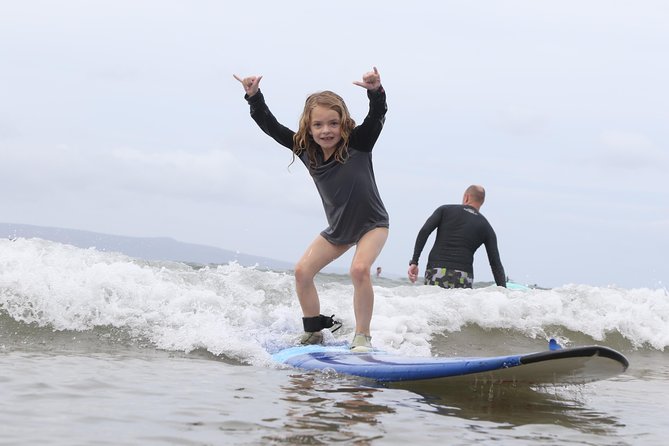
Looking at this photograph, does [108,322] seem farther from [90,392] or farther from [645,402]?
[645,402]

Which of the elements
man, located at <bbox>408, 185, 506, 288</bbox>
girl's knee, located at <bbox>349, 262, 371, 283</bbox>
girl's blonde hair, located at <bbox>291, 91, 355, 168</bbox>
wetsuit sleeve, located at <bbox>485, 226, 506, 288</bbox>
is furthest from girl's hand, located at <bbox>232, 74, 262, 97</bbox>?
wetsuit sleeve, located at <bbox>485, 226, 506, 288</bbox>

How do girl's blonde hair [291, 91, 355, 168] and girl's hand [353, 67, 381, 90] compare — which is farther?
girl's blonde hair [291, 91, 355, 168]

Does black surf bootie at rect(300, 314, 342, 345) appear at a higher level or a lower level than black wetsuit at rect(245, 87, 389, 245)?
lower

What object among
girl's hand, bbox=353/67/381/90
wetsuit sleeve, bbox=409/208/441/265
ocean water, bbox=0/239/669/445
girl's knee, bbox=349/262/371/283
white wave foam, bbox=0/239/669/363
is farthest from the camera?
wetsuit sleeve, bbox=409/208/441/265

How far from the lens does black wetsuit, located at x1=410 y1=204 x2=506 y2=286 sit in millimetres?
8133

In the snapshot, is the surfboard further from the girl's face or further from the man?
the man

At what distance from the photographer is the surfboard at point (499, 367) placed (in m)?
4.10

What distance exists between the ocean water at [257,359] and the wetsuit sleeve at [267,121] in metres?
1.54

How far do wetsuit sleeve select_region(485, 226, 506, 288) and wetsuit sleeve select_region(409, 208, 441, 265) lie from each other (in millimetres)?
526

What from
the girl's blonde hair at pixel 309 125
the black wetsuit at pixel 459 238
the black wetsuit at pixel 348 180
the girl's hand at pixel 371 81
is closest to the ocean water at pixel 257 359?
the black wetsuit at pixel 459 238

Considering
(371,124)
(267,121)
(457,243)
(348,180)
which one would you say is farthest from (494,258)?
(267,121)

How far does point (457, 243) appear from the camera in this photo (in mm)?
8164

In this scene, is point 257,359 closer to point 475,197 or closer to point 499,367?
point 499,367

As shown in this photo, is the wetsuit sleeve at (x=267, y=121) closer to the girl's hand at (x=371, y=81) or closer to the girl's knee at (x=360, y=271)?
the girl's hand at (x=371, y=81)
